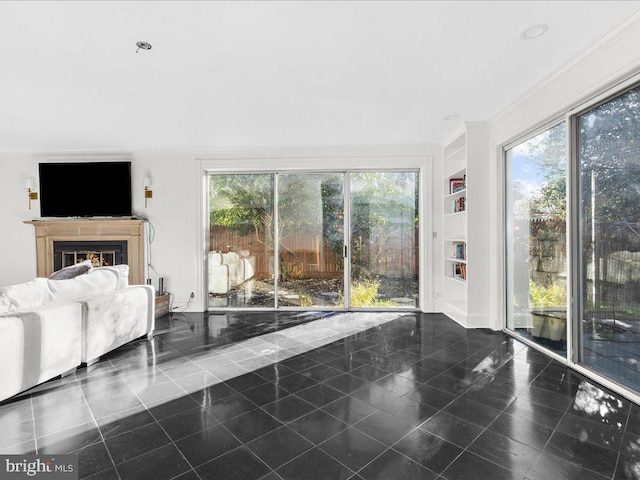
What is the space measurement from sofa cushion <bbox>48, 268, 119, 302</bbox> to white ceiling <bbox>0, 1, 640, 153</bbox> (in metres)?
1.72

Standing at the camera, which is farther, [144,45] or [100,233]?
[100,233]

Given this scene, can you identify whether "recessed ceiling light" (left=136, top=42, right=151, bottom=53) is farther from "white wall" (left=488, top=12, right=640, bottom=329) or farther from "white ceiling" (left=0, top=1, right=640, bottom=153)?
"white wall" (left=488, top=12, right=640, bottom=329)

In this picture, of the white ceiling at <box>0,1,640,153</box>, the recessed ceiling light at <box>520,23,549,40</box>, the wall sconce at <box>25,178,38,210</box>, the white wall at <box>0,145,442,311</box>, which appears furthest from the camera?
the wall sconce at <box>25,178,38,210</box>

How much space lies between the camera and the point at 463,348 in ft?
10.4

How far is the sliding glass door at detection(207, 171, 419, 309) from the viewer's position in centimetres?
481

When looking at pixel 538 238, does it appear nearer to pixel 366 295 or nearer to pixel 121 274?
pixel 366 295

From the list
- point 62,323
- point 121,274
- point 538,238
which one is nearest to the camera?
point 62,323

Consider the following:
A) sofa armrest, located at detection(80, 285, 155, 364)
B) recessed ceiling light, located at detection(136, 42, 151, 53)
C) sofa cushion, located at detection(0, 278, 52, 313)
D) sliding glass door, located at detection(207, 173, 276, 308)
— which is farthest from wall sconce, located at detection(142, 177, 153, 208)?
recessed ceiling light, located at detection(136, 42, 151, 53)

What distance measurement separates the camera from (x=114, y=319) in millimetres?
3004

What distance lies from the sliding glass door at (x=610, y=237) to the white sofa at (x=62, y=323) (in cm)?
409

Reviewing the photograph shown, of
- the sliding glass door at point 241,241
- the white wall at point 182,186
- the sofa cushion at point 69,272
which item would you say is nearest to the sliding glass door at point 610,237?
the white wall at point 182,186

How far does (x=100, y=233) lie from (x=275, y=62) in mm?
3986

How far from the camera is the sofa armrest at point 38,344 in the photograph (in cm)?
212

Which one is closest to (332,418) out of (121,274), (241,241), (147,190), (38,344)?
(38,344)
